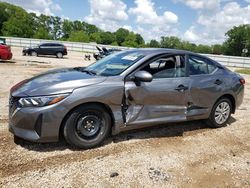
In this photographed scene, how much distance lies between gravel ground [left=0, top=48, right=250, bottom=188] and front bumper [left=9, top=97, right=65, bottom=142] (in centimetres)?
30

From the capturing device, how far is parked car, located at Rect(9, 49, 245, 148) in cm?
387

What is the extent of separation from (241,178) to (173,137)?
1528mm

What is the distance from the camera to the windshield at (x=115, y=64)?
181 inches

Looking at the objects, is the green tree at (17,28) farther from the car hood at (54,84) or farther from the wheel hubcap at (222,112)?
the wheel hubcap at (222,112)

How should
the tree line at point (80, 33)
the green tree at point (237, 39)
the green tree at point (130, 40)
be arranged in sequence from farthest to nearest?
the green tree at point (130, 40)
the green tree at point (237, 39)
the tree line at point (80, 33)

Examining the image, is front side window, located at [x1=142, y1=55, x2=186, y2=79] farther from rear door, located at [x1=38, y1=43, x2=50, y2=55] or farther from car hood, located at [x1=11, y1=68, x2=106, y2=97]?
rear door, located at [x1=38, y1=43, x2=50, y2=55]

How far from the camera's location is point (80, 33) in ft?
297

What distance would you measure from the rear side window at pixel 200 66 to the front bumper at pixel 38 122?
8.77 ft

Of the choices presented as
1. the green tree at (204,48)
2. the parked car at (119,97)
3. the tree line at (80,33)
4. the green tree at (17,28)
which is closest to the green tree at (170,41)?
the tree line at (80,33)

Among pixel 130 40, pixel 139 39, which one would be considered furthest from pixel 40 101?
pixel 139 39

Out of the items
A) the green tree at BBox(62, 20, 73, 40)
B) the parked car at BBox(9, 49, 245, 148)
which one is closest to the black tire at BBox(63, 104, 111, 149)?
the parked car at BBox(9, 49, 245, 148)

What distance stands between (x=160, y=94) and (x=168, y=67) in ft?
1.96

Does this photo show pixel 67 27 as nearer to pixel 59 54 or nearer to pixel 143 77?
pixel 59 54

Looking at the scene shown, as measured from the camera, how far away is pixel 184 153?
442 centimetres
